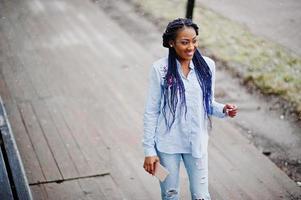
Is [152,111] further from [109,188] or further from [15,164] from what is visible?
[109,188]

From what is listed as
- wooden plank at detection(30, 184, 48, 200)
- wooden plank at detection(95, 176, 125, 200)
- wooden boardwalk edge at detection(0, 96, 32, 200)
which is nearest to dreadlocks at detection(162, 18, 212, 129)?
wooden boardwalk edge at detection(0, 96, 32, 200)

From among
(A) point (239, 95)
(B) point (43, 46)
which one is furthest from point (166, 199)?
(B) point (43, 46)

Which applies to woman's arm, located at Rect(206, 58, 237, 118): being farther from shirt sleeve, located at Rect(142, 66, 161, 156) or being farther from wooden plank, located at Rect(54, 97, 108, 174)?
wooden plank, located at Rect(54, 97, 108, 174)

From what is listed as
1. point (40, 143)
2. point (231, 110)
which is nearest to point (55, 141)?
point (40, 143)

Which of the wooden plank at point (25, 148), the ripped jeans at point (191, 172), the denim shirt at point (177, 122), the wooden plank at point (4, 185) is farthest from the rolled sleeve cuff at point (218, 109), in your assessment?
the wooden plank at point (25, 148)

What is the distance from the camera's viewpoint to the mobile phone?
10.9ft

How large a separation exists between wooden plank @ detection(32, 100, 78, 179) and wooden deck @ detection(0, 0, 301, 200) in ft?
0.04

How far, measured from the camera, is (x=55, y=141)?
551 centimetres

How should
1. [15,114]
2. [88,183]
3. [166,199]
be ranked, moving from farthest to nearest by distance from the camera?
[15,114] → [88,183] → [166,199]

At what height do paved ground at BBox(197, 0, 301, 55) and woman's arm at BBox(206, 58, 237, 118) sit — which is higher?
Answer: woman's arm at BBox(206, 58, 237, 118)

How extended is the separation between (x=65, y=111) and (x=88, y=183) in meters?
1.76

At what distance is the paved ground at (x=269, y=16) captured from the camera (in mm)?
9867

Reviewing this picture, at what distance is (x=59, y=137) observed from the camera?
5609mm

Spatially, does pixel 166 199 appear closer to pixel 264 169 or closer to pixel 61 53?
pixel 264 169
